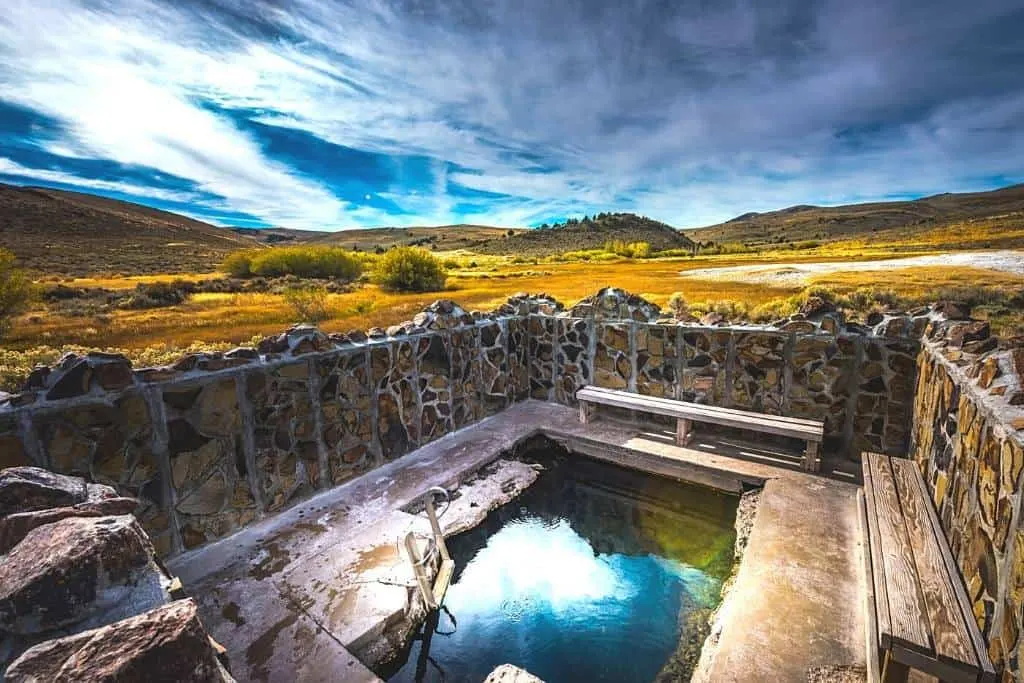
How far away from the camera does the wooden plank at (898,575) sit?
72.5 inches

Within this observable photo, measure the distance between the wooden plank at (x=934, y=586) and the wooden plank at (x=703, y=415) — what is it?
57.9 inches

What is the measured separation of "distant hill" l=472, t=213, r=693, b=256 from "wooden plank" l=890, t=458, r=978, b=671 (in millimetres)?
34976

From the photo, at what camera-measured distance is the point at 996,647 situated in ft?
5.72

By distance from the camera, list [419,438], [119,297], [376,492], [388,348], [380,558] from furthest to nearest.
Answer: [119,297] < [419,438] < [388,348] < [376,492] < [380,558]

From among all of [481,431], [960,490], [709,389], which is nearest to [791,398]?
[709,389]

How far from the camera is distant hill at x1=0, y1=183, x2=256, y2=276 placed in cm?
1745

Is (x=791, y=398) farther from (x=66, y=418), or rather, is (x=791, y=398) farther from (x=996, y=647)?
(x=66, y=418)

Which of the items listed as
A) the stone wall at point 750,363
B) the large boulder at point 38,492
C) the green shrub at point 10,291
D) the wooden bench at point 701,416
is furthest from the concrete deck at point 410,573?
the green shrub at point 10,291

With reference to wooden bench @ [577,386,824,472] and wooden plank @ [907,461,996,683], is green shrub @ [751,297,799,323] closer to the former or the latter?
wooden bench @ [577,386,824,472]

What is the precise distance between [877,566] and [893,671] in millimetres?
478

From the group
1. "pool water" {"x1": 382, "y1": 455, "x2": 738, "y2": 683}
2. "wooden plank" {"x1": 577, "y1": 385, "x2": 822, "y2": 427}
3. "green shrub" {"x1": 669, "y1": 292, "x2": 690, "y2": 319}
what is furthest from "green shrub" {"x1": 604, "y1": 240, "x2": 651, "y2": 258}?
"pool water" {"x1": 382, "y1": 455, "x2": 738, "y2": 683}

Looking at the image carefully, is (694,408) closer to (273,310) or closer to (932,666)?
(932,666)

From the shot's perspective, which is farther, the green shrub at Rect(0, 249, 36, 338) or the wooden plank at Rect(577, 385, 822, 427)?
the green shrub at Rect(0, 249, 36, 338)

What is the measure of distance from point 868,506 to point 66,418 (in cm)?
509
